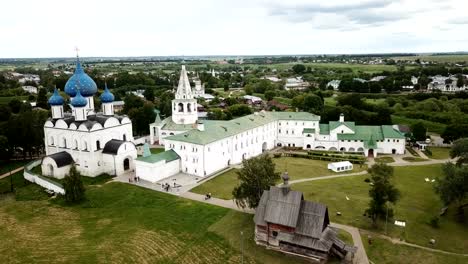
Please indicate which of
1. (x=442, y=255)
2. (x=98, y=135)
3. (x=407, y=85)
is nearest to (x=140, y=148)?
(x=98, y=135)

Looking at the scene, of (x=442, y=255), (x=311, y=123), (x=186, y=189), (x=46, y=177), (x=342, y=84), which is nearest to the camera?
(x=442, y=255)

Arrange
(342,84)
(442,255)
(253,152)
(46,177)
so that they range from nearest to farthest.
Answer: (442,255) < (46,177) < (253,152) < (342,84)

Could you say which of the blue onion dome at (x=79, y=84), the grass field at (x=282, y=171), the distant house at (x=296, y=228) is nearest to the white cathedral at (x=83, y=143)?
the blue onion dome at (x=79, y=84)

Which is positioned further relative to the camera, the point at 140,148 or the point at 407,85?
the point at 407,85

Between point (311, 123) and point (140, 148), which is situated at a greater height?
point (311, 123)

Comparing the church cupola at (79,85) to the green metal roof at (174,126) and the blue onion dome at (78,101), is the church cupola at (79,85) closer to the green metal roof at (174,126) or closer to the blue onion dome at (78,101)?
the blue onion dome at (78,101)

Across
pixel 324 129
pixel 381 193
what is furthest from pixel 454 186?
pixel 324 129

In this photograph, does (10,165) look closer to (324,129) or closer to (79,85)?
(79,85)

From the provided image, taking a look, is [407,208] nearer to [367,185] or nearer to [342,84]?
[367,185]
